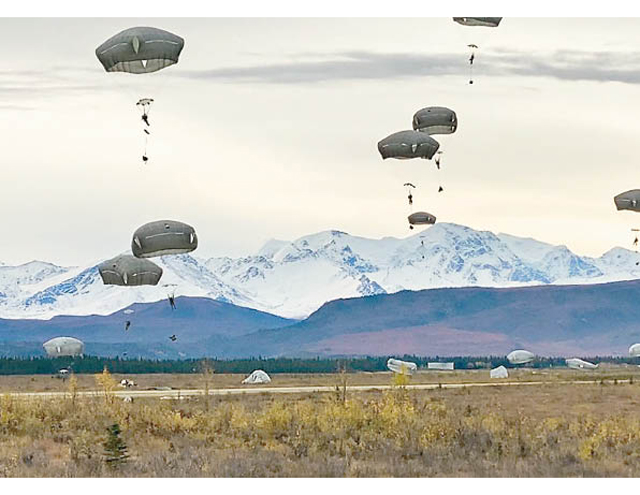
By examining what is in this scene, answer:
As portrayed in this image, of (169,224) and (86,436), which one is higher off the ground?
(169,224)

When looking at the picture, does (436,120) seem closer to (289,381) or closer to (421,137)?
(421,137)

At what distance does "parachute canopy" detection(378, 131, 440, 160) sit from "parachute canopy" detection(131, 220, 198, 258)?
1253cm

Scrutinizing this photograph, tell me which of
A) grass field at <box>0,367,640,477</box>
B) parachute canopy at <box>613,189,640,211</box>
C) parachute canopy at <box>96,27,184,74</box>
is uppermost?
parachute canopy at <box>96,27,184,74</box>

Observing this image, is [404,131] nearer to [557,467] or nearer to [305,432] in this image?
[305,432]

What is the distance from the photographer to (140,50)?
52375 millimetres

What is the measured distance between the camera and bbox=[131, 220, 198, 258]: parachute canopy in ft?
197

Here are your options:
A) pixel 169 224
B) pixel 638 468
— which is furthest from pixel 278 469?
pixel 169 224

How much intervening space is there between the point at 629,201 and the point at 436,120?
529 inches

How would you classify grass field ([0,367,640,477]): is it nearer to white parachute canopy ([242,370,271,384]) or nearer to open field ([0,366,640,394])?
open field ([0,366,640,394])

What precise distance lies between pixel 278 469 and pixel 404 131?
1413 inches

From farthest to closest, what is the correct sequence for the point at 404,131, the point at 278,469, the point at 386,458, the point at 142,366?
the point at 142,366, the point at 404,131, the point at 386,458, the point at 278,469

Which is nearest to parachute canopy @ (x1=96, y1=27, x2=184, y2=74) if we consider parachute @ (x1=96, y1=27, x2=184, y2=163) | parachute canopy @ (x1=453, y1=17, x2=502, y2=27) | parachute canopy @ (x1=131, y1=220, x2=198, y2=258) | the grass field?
parachute @ (x1=96, y1=27, x2=184, y2=163)

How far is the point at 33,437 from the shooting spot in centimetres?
4328

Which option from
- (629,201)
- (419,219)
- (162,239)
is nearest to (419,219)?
(419,219)
